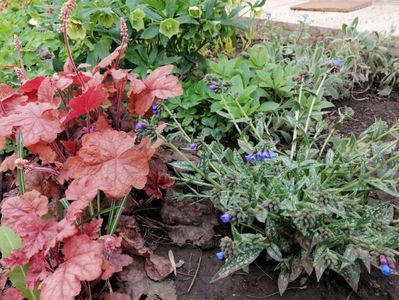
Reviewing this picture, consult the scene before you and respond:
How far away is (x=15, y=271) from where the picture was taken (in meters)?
1.50

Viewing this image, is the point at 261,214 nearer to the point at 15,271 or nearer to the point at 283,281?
the point at 283,281

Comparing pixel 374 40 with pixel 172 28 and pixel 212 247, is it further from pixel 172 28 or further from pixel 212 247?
pixel 212 247

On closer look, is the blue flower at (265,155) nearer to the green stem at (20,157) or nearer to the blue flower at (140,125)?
the blue flower at (140,125)

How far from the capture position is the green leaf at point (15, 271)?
1.49 metres

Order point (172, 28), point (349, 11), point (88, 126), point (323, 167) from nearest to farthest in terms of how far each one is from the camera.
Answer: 1. point (88, 126)
2. point (323, 167)
3. point (172, 28)
4. point (349, 11)

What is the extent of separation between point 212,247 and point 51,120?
80 centimetres

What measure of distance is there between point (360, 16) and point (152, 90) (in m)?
2.68

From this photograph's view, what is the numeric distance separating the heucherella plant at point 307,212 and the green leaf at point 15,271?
0.64 meters

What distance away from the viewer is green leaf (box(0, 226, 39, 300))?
1493mm

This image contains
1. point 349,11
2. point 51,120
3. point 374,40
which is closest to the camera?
point 51,120

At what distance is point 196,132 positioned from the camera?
245 centimetres

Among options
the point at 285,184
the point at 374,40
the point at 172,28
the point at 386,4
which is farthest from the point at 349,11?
the point at 285,184

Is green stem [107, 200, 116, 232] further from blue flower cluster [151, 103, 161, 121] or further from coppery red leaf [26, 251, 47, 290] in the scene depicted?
blue flower cluster [151, 103, 161, 121]

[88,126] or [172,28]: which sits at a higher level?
[172,28]
